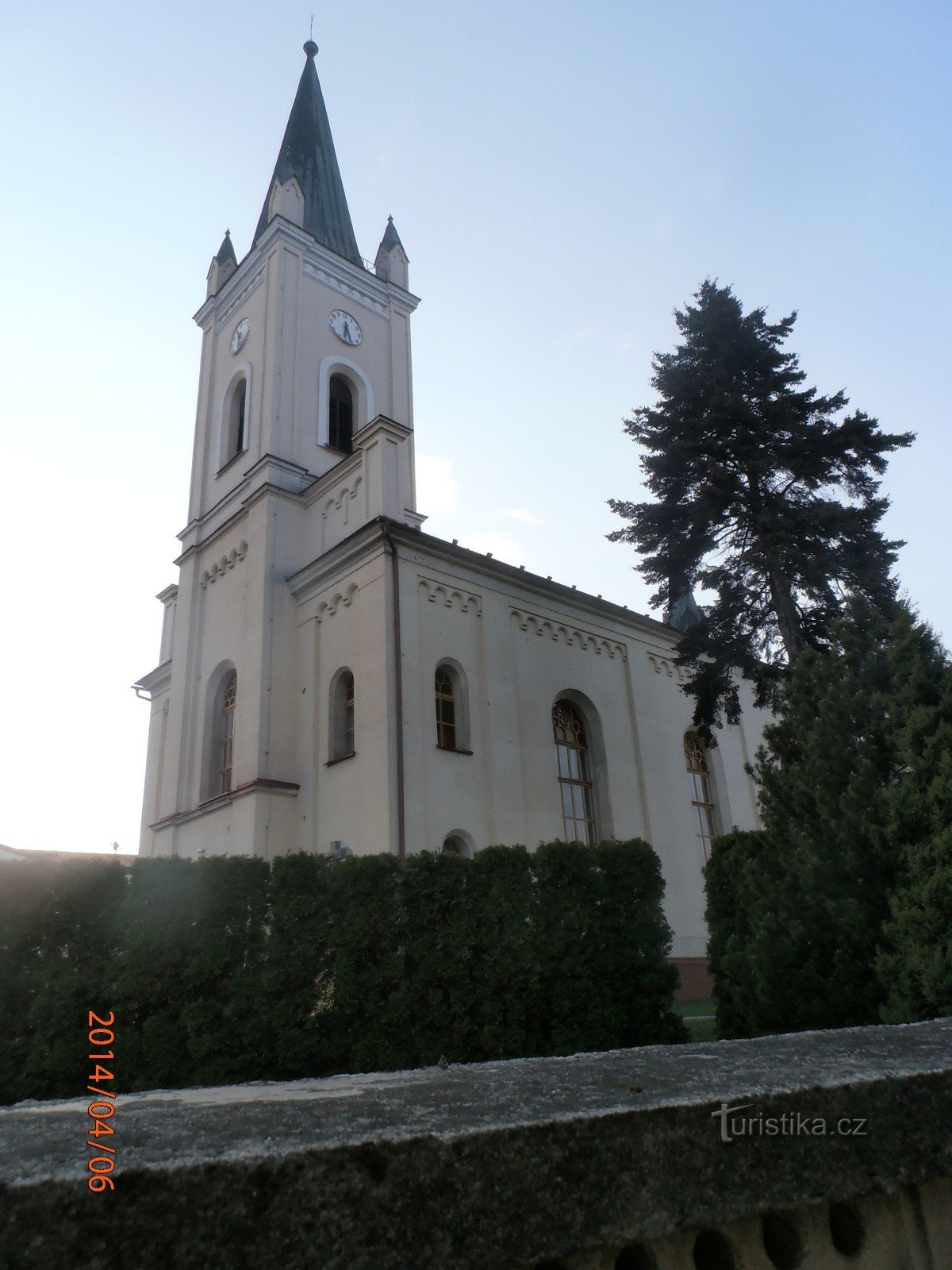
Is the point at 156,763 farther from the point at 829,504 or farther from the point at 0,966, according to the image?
the point at 829,504

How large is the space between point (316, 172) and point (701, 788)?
2329cm

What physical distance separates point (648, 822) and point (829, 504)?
831 centimetres

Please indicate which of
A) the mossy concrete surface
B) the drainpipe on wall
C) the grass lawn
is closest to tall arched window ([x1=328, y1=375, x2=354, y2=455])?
the drainpipe on wall

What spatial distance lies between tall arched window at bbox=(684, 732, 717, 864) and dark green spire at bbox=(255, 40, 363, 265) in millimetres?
17452

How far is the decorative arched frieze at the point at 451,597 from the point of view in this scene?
17078mm

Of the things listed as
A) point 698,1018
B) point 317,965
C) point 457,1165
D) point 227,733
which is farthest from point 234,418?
point 457,1165

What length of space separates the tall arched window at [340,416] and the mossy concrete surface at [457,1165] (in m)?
21.2

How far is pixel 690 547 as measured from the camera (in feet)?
53.6

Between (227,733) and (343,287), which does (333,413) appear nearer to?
(343,287)

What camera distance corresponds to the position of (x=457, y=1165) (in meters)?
1.29

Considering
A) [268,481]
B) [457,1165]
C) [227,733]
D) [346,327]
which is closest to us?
[457,1165]

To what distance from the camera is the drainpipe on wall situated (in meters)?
14.2

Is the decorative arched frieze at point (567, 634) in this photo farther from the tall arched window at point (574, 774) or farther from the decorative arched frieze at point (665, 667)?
the tall arched window at point (574, 774)

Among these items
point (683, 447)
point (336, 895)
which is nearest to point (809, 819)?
point (336, 895)
